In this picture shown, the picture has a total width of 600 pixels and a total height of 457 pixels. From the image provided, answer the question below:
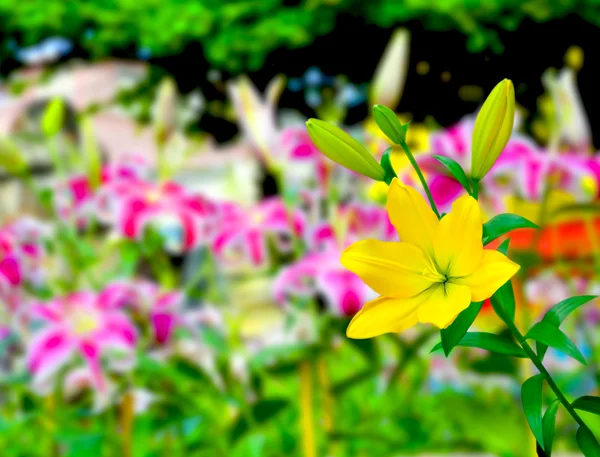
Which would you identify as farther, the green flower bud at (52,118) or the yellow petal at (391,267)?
the green flower bud at (52,118)

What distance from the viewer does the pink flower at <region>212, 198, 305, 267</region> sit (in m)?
0.55

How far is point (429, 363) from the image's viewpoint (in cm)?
75

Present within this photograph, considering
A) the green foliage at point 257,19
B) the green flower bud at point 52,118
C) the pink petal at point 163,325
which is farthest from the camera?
the green foliage at point 257,19

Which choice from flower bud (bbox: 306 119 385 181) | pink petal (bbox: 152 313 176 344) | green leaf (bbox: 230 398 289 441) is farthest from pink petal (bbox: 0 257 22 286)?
flower bud (bbox: 306 119 385 181)

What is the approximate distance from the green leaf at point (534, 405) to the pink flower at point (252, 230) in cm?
41

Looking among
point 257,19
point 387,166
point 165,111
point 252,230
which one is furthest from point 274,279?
point 257,19

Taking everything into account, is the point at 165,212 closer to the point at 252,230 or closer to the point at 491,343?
the point at 252,230

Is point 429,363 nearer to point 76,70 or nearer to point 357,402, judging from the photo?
point 357,402

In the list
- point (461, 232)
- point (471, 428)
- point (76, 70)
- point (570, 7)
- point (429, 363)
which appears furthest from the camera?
point (76, 70)

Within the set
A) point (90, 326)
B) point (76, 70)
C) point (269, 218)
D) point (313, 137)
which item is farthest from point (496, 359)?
point (76, 70)

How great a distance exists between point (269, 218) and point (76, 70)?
36.1 inches

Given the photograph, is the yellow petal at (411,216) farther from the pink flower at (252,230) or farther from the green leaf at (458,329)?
the pink flower at (252,230)

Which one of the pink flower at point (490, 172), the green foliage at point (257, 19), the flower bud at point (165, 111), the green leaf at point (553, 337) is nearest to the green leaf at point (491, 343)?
the green leaf at point (553, 337)

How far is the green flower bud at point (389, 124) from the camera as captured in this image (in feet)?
0.39
